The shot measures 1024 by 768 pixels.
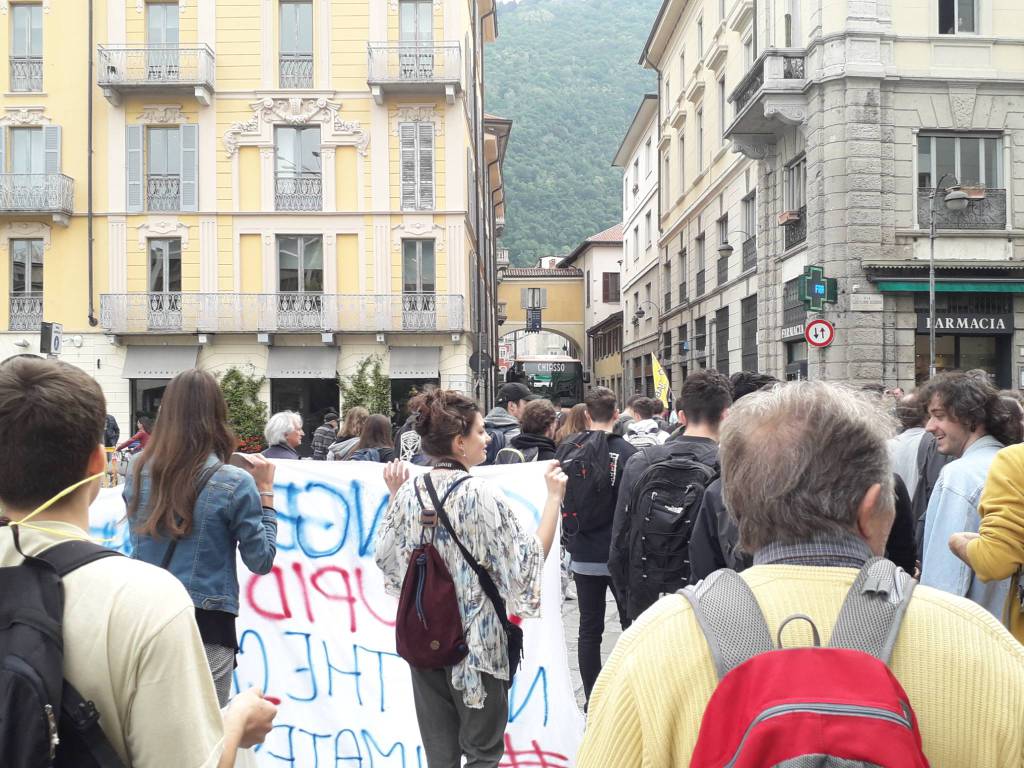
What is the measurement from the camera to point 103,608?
173 cm

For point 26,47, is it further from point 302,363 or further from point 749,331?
point 749,331

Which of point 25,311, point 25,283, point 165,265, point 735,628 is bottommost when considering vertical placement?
point 735,628

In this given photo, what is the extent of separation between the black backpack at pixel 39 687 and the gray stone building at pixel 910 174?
64.9 feet

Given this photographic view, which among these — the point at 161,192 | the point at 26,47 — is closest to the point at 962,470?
the point at 161,192

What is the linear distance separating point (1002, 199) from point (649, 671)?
22.3 m

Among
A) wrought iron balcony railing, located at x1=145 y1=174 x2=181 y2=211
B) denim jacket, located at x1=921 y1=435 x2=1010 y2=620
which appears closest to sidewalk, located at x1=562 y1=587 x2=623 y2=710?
denim jacket, located at x1=921 y1=435 x2=1010 y2=620

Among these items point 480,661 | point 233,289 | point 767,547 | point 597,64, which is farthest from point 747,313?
point 597,64

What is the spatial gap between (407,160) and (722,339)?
11.9 meters

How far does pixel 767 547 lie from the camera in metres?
1.82

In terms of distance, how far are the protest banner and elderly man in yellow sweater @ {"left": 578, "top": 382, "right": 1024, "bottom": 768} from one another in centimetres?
328

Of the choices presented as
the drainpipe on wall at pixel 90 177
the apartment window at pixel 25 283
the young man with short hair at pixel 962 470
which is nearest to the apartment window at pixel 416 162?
the drainpipe on wall at pixel 90 177

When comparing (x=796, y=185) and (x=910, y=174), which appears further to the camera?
(x=796, y=185)

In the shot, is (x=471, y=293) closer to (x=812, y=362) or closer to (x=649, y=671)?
(x=812, y=362)

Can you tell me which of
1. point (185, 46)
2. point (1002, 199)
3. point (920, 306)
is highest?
point (185, 46)
